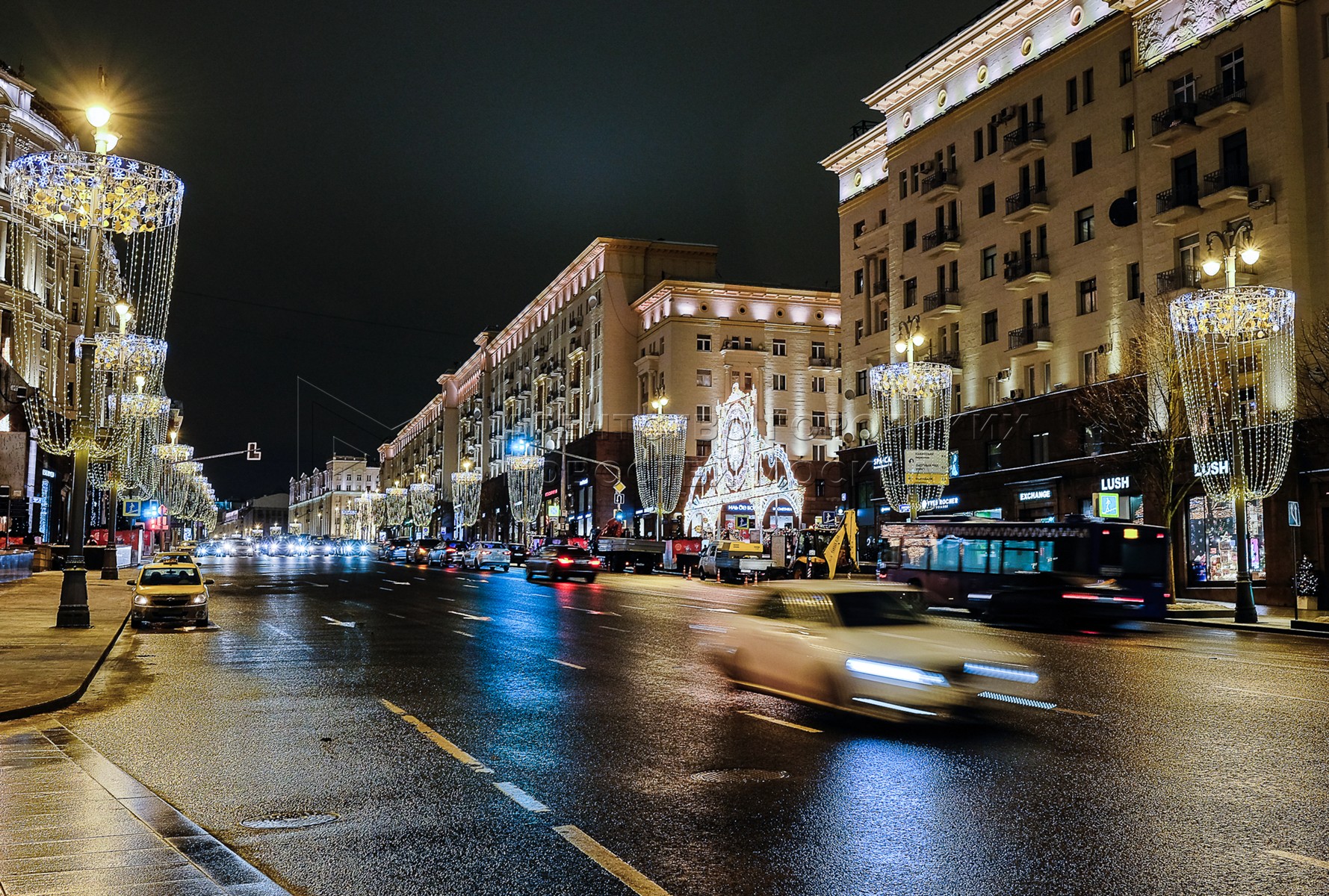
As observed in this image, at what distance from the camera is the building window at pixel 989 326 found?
5075 cm

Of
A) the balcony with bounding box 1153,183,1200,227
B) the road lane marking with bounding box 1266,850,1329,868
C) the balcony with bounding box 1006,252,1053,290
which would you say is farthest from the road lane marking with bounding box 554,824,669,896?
the balcony with bounding box 1006,252,1053,290

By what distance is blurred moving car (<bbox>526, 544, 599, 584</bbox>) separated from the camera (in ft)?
151

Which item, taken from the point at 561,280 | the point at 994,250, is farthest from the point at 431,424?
the point at 994,250

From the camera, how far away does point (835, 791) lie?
8.34 m

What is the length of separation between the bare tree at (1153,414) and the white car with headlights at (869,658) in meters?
23.0

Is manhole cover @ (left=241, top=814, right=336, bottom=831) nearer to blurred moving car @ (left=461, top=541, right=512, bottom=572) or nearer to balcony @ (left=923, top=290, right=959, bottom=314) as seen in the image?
balcony @ (left=923, top=290, right=959, bottom=314)

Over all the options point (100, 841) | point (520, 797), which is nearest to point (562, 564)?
point (520, 797)

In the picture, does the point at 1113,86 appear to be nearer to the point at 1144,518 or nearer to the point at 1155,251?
the point at 1155,251

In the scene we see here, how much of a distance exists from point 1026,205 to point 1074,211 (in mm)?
2328

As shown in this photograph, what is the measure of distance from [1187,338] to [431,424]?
465 ft

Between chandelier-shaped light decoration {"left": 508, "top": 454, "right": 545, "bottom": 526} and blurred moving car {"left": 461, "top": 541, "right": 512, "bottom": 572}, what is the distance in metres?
34.2

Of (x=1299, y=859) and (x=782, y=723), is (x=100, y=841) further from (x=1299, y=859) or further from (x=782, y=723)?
(x=1299, y=859)

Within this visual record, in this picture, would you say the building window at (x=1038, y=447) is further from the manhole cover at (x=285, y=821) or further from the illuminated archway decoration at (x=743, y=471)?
the manhole cover at (x=285, y=821)

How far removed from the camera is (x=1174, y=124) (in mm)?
39281
